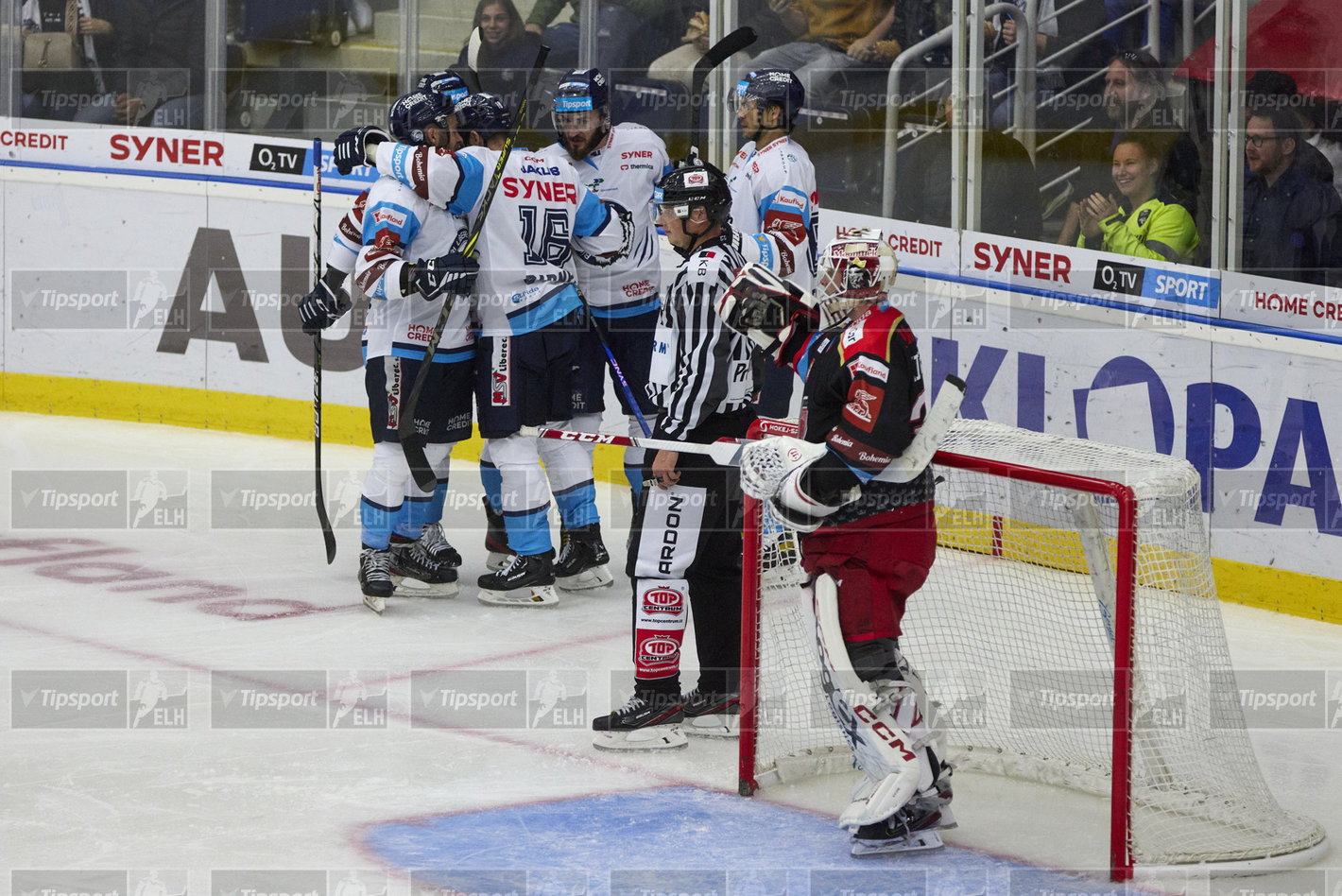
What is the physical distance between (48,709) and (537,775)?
1406 mm

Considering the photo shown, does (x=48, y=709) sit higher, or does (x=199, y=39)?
(x=199, y=39)

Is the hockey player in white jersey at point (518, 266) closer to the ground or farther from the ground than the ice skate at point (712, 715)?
farther from the ground

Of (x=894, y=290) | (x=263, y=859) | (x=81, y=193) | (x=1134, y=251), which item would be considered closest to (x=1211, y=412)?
(x=1134, y=251)

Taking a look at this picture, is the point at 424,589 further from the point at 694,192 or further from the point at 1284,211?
the point at 1284,211

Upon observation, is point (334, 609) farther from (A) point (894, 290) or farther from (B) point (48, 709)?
(A) point (894, 290)

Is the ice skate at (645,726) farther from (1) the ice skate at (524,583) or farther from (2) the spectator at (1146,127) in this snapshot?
(2) the spectator at (1146,127)

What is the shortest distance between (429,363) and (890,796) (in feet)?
8.28

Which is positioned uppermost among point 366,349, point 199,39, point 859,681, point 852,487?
point 199,39

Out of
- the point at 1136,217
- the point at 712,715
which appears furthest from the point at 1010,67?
the point at 712,715

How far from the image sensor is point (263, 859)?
3424mm

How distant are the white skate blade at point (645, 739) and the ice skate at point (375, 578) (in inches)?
59.5

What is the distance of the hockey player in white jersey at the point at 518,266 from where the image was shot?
5.29 meters
